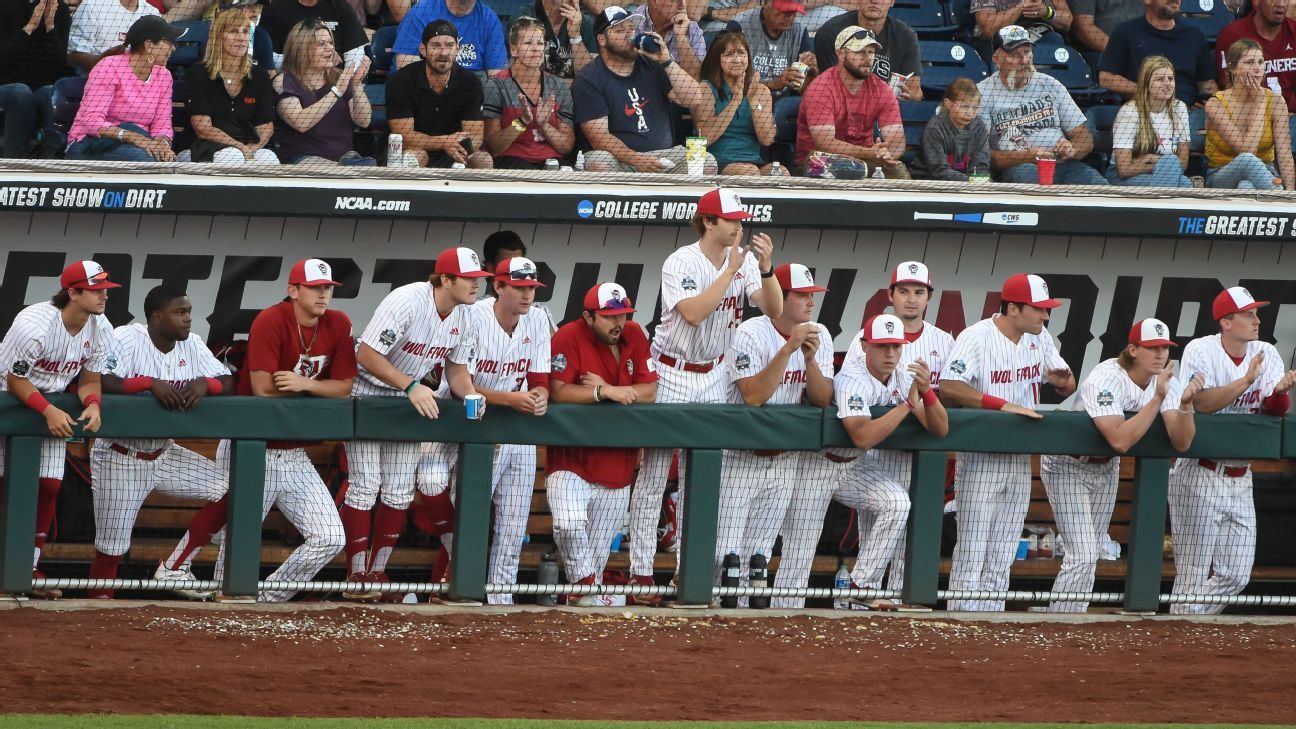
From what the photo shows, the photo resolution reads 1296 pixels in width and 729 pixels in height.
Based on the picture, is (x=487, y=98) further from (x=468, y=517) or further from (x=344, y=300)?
(x=468, y=517)

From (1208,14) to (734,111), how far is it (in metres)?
3.78

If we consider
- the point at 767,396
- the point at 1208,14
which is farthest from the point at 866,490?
the point at 1208,14

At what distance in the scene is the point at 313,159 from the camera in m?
8.15

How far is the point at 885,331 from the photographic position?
22.4 ft

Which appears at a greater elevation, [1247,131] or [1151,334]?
[1247,131]

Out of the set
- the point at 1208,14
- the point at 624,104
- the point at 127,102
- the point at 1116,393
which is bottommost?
the point at 1116,393

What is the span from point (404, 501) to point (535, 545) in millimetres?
955

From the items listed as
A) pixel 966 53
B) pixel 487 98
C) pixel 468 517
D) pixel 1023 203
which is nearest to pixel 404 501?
pixel 468 517

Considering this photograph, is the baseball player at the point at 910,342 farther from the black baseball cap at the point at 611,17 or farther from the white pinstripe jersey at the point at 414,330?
the black baseball cap at the point at 611,17

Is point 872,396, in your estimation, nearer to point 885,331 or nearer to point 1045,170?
point 885,331

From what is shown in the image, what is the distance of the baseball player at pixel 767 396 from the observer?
22.4ft

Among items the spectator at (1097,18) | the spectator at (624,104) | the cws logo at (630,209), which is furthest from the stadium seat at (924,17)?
the cws logo at (630,209)

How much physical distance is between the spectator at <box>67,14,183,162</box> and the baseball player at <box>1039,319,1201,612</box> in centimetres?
451

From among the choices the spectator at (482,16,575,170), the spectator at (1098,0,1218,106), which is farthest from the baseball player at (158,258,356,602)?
the spectator at (1098,0,1218,106)
